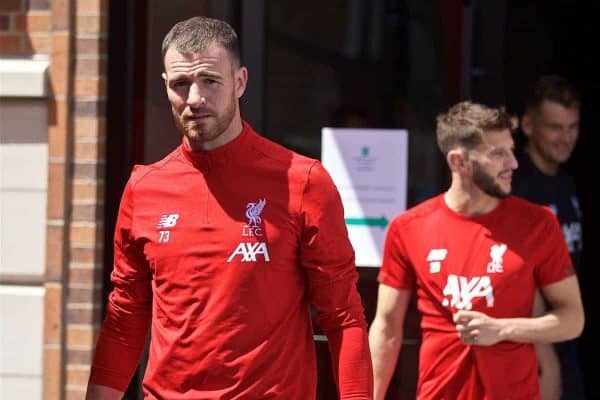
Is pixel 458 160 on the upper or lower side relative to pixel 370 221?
upper

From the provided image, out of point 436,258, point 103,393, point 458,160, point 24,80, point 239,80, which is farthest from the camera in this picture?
point 24,80

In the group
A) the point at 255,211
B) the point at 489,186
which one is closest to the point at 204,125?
the point at 255,211

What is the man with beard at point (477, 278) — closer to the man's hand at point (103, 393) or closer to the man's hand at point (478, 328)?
the man's hand at point (478, 328)

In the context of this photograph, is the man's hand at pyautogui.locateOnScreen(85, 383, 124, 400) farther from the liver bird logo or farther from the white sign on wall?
the white sign on wall

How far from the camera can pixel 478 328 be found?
4762mm

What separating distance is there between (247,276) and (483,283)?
153cm

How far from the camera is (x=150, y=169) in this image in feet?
12.7

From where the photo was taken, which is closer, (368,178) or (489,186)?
(489,186)

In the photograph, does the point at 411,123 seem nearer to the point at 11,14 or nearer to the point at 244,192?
the point at 11,14

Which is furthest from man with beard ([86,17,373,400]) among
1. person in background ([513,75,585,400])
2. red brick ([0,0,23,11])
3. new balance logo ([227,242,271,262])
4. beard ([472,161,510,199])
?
person in background ([513,75,585,400])

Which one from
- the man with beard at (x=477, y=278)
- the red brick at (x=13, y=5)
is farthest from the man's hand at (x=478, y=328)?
the red brick at (x=13, y=5)

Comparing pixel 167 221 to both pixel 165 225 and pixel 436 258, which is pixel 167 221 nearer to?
pixel 165 225

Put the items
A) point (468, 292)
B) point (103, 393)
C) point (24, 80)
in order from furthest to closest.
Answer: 1. point (24, 80)
2. point (468, 292)
3. point (103, 393)

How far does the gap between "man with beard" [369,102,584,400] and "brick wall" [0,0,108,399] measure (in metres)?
1.38
